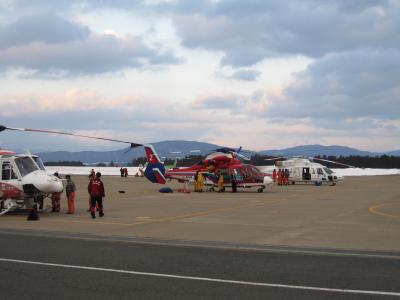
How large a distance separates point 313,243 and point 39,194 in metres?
11.7

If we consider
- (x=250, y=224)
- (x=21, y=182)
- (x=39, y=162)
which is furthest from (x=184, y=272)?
(x=39, y=162)

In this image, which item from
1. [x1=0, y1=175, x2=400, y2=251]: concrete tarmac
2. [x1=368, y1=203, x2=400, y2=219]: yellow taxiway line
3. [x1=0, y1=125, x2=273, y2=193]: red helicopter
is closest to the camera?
[x1=0, y1=175, x2=400, y2=251]: concrete tarmac

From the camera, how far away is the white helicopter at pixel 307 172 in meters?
47.4

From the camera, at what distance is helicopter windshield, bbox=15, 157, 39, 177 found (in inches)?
778

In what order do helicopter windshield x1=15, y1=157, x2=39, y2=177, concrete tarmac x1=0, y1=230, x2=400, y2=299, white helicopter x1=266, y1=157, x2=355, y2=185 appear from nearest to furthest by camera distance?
1. concrete tarmac x1=0, y1=230, x2=400, y2=299
2. helicopter windshield x1=15, y1=157, x2=39, y2=177
3. white helicopter x1=266, y1=157, x2=355, y2=185

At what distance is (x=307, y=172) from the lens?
1901 inches

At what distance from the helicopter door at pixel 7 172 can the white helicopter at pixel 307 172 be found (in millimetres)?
33247

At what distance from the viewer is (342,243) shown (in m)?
12.6

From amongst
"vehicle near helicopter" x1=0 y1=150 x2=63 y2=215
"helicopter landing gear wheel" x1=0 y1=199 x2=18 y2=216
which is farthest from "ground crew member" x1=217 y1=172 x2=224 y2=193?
"helicopter landing gear wheel" x1=0 y1=199 x2=18 y2=216

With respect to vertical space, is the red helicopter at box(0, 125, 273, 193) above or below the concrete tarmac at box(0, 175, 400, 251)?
above

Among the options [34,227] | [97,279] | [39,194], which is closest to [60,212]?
[39,194]

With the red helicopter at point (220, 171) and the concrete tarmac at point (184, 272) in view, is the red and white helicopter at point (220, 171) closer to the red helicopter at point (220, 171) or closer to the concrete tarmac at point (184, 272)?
the red helicopter at point (220, 171)

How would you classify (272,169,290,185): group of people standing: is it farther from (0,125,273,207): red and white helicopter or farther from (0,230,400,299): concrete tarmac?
(0,230,400,299): concrete tarmac

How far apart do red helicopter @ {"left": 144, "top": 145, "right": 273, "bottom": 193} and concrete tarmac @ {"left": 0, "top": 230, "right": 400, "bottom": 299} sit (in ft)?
77.4
